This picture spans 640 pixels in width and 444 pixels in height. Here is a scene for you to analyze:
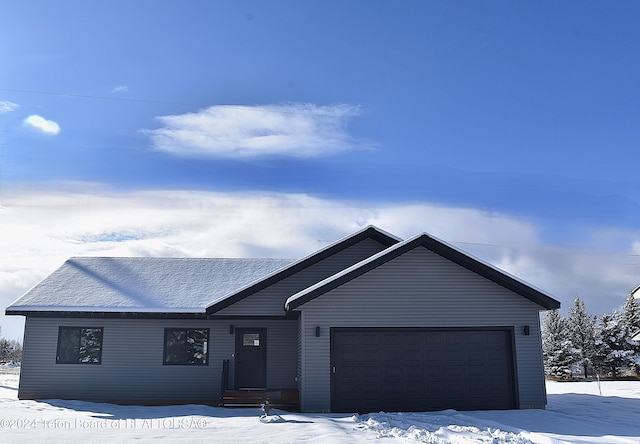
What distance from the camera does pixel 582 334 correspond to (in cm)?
3978

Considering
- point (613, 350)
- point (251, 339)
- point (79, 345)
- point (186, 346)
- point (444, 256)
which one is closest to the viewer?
point (444, 256)

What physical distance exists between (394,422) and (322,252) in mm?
7069

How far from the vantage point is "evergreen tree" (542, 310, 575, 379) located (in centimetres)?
3681

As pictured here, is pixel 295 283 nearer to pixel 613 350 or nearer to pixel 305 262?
pixel 305 262

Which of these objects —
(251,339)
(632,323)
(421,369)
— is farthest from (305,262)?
(632,323)

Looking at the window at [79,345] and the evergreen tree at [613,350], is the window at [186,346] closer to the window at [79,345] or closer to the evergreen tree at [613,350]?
the window at [79,345]

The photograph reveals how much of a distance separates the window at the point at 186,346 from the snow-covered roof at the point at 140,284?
0.90 meters

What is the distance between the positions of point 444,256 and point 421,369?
3.16 meters

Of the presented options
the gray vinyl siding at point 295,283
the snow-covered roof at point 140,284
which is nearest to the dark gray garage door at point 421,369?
the gray vinyl siding at point 295,283

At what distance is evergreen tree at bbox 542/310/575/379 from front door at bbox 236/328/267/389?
23.8 metres

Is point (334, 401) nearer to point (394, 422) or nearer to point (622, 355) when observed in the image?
point (394, 422)

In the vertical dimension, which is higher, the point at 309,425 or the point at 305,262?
the point at 305,262

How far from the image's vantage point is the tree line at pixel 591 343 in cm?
3722

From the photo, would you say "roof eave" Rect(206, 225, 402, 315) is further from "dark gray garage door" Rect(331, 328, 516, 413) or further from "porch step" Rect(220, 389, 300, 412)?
"dark gray garage door" Rect(331, 328, 516, 413)
